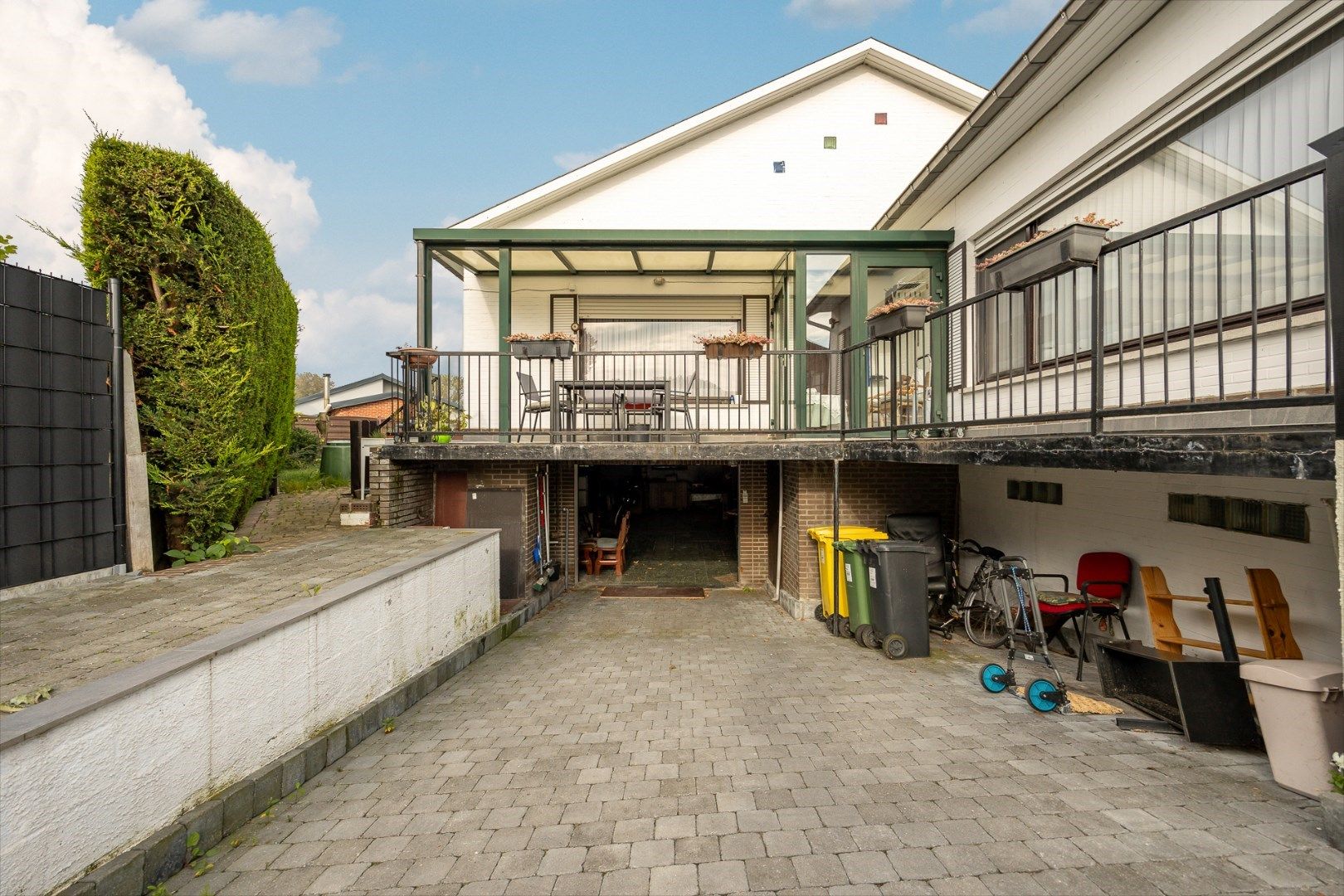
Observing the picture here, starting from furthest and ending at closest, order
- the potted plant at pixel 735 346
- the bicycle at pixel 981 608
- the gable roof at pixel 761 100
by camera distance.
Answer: the gable roof at pixel 761 100
the potted plant at pixel 735 346
the bicycle at pixel 981 608

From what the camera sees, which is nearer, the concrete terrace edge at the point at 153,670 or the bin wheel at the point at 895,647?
the concrete terrace edge at the point at 153,670

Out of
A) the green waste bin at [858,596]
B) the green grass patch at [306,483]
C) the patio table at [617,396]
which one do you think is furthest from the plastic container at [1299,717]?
the green grass patch at [306,483]

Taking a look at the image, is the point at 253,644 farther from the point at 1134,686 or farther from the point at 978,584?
the point at 978,584

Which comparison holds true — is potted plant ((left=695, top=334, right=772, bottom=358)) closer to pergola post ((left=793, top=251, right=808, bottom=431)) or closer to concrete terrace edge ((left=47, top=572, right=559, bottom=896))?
pergola post ((left=793, top=251, right=808, bottom=431))

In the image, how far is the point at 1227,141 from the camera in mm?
4168

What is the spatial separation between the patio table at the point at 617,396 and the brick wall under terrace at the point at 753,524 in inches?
67.8

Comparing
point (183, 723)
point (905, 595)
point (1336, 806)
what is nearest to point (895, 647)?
point (905, 595)

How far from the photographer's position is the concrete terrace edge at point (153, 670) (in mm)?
2059

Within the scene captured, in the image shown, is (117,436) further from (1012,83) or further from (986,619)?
(1012,83)

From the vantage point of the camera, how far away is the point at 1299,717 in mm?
2867

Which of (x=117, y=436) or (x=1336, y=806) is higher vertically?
(x=117, y=436)

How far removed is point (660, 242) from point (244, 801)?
307 inches

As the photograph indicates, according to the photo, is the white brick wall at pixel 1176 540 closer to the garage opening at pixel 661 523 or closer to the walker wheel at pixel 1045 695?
the walker wheel at pixel 1045 695

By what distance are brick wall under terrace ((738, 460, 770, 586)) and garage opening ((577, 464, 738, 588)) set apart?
0.43 metres
